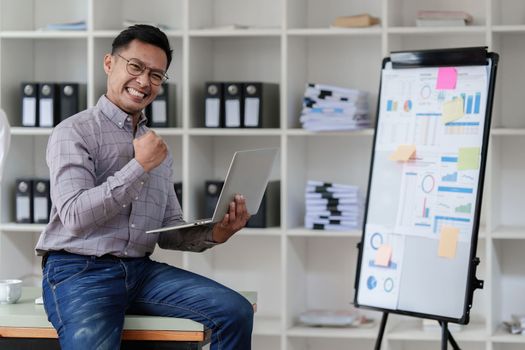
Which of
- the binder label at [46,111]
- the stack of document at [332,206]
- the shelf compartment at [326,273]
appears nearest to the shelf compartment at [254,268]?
the shelf compartment at [326,273]

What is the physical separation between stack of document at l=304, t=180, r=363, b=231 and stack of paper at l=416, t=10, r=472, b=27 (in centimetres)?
79

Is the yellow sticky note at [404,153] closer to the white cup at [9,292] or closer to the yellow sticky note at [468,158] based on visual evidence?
the yellow sticky note at [468,158]

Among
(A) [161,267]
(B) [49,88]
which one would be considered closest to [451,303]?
(A) [161,267]

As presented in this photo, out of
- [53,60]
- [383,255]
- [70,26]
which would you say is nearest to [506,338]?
[383,255]

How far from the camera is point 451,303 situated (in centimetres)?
323

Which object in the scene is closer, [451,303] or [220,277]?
[451,303]

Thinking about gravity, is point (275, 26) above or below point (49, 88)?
above

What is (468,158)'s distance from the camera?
3.25 meters

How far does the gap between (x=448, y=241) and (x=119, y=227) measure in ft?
3.73

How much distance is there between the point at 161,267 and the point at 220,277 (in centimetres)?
168

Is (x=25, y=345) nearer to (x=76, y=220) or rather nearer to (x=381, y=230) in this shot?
(x=76, y=220)

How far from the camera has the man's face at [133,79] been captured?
9.71ft

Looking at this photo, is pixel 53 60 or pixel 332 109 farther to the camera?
pixel 53 60

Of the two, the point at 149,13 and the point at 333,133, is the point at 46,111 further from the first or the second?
the point at 333,133
